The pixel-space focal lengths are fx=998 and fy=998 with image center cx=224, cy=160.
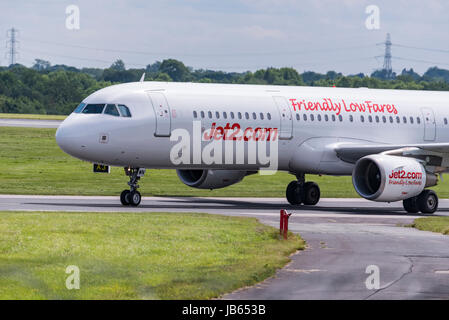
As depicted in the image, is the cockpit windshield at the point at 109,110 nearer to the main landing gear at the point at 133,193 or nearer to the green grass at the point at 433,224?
the main landing gear at the point at 133,193

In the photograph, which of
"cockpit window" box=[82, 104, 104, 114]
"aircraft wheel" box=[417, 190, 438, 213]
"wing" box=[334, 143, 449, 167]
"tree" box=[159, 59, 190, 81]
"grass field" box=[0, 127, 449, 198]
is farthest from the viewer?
"tree" box=[159, 59, 190, 81]

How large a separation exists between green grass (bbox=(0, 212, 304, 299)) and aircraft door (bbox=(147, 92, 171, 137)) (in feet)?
18.3

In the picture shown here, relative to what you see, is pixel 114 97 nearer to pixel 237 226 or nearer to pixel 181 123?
pixel 181 123

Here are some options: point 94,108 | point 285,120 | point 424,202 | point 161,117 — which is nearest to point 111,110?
point 94,108

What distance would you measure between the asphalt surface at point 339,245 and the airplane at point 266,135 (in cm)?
128

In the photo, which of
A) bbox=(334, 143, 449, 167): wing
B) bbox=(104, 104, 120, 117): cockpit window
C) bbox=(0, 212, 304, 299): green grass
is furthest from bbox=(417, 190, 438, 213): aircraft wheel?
bbox=(104, 104, 120, 117): cockpit window

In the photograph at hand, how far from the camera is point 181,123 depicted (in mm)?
32250

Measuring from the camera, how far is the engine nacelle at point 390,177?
106ft

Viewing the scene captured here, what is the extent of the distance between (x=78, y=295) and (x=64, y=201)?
63.0ft

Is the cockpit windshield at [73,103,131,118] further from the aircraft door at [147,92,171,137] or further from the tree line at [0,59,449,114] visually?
the tree line at [0,59,449,114]

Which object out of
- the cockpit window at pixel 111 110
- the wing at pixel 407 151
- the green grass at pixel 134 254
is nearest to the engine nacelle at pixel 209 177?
the wing at pixel 407 151

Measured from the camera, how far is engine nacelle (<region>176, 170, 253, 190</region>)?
3591 cm

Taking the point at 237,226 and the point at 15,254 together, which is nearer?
the point at 15,254
